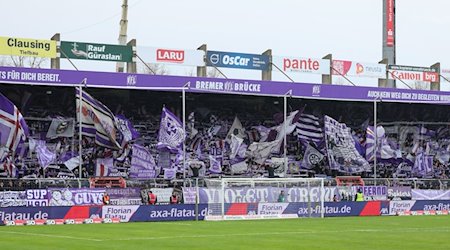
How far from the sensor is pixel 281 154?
49594 mm

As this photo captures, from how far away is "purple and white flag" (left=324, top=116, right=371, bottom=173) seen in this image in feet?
160

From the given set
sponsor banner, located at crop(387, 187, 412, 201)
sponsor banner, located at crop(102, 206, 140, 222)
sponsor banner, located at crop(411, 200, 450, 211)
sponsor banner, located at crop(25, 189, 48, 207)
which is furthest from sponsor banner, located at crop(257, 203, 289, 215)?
sponsor banner, located at crop(25, 189, 48, 207)

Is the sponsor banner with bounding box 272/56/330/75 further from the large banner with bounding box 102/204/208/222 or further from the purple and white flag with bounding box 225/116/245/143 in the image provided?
the large banner with bounding box 102/204/208/222

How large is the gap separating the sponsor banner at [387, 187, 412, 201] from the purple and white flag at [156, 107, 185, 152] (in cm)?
1102

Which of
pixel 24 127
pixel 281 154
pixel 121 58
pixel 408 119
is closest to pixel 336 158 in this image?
pixel 281 154

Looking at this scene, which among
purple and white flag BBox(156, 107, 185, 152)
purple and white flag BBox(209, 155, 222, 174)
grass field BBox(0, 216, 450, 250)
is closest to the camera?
grass field BBox(0, 216, 450, 250)

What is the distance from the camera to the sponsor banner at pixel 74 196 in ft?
120

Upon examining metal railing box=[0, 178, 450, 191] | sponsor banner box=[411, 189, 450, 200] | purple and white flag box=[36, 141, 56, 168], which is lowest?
sponsor banner box=[411, 189, 450, 200]

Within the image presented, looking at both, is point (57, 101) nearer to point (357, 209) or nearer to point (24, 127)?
point (24, 127)

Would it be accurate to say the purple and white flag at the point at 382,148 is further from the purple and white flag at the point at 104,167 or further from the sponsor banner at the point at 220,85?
the purple and white flag at the point at 104,167

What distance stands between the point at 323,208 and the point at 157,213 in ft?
27.7

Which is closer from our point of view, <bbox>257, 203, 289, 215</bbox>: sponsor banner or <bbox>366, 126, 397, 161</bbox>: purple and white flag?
<bbox>257, 203, 289, 215</bbox>: sponsor banner

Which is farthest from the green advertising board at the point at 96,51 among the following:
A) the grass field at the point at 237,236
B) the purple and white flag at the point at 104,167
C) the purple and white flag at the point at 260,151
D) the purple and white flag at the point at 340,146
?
the grass field at the point at 237,236

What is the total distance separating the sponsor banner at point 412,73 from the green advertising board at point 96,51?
693 inches
